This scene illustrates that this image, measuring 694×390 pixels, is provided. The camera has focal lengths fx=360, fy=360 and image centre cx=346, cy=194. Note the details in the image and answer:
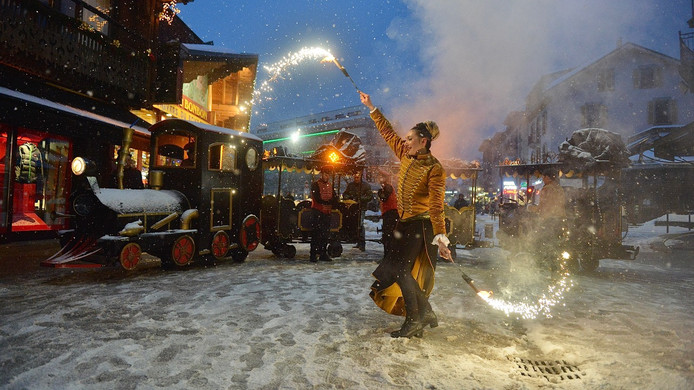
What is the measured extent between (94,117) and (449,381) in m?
11.2

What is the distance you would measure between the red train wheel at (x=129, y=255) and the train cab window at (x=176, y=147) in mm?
2050

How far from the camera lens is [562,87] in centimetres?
3397

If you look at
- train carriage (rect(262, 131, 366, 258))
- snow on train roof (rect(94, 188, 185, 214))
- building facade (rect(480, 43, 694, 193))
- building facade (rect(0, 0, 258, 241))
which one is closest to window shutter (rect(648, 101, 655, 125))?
building facade (rect(480, 43, 694, 193))

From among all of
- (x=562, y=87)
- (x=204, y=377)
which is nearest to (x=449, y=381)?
(x=204, y=377)

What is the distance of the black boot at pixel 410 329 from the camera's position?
3818 mm

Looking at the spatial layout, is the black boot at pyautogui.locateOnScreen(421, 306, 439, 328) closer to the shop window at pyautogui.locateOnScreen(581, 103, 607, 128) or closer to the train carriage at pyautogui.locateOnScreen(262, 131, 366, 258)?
the train carriage at pyautogui.locateOnScreen(262, 131, 366, 258)

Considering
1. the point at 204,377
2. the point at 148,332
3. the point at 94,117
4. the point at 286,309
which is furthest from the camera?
the point at 94,117

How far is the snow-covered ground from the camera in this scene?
291 cm

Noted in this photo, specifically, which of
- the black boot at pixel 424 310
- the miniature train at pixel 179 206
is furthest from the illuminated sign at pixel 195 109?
the black boot at pixel 424 310

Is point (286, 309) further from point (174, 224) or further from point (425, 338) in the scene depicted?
point (174, 224)

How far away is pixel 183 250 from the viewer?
713 cm

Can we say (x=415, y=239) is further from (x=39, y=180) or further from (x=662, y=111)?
(x=662, y=111)

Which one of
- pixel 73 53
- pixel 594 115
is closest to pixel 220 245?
pixel 73 53

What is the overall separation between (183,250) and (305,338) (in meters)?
4.40
